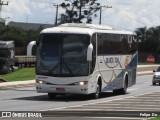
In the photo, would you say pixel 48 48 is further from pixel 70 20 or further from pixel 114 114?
pixel 70 20

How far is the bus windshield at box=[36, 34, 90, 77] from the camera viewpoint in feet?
84.7

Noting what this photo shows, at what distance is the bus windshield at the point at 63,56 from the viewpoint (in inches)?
1017

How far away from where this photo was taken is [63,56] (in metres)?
25.9

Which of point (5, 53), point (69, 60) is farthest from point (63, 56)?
point (5, 53)

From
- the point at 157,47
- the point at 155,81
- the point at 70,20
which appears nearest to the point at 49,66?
the point at 155,81

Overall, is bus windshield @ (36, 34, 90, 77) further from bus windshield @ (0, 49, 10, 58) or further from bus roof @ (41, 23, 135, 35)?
bus windshield @ (0, 49, 10, 58)

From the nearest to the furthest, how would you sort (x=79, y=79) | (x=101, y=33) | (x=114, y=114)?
1. (x=114, y=114)
2. (x=79, y=79)
3. (x=101, y=33)

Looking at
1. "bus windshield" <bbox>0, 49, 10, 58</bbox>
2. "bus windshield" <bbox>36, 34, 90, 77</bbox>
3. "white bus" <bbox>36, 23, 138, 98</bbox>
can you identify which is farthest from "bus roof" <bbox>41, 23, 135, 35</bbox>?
"bus windshield" <bbox>0, 49, 10, 58</bbox>

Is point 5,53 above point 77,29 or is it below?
below

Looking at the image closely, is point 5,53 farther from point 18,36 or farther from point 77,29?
point 18,36

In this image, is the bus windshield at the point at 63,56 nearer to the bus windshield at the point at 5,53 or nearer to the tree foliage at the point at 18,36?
the bus windshield at the point at 5,53

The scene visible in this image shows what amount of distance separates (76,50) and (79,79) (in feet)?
4.26

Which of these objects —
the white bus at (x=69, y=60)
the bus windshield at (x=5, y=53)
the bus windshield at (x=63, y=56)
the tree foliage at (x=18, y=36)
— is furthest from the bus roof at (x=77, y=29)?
the tree foliage at (x=18, y=36)

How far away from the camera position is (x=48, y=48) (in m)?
26.0
